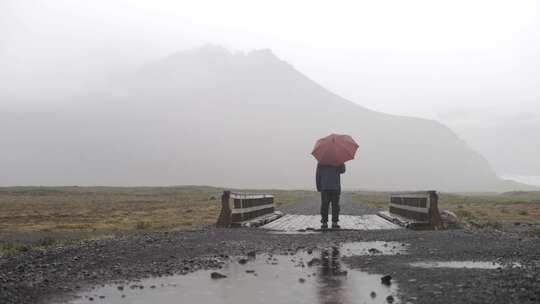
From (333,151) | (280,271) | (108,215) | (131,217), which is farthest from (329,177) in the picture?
(108,215)

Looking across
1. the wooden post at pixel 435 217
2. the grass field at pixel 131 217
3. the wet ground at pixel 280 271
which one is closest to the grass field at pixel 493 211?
the grass field at pixel 131 217

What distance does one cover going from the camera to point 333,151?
61.8ft

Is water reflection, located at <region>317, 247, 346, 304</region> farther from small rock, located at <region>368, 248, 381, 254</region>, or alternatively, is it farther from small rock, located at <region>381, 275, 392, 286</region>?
small rock, located at <region>368, 248, 381, 254</region>

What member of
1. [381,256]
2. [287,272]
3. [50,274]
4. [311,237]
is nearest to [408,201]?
[311,237]

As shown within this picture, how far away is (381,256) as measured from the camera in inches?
466

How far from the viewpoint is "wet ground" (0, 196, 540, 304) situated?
7.92 metres

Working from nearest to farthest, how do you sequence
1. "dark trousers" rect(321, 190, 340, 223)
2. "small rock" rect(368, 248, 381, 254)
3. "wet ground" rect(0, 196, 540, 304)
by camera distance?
"wet ground" rect(0, 196, 540, 304) → "small rock" rect(368, 248, 381, 254) → "dark trousers" rect(321, 190, 340, 223)

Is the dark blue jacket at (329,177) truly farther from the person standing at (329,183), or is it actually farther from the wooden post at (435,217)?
the wooden post at (435,217)

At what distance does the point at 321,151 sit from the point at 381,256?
7.28 meters

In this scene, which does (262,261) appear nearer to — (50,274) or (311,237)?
(50,274)

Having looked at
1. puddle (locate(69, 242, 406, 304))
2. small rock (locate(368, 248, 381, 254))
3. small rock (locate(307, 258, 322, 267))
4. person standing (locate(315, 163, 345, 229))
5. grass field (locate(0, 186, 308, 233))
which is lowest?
grass field (locate(0, 186, 308, 233))

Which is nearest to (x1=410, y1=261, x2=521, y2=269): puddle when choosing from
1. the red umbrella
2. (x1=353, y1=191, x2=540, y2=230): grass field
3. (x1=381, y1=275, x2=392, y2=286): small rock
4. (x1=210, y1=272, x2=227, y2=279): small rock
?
(x1=381, y1=275, x2=392, y2=286): small rock

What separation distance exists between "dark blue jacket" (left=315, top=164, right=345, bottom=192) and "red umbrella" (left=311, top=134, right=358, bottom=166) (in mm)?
231

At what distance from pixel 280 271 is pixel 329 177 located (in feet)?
29.9
